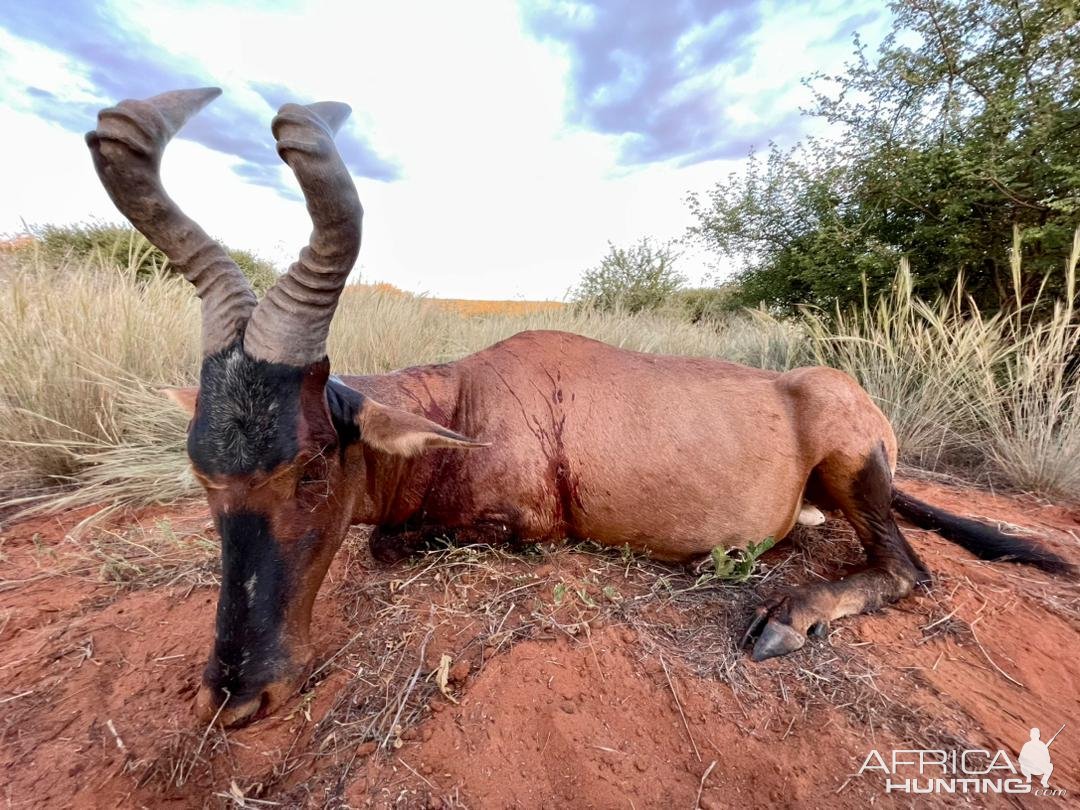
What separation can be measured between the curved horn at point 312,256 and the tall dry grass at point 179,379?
8.12 feet

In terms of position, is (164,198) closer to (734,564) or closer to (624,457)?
(624,457)

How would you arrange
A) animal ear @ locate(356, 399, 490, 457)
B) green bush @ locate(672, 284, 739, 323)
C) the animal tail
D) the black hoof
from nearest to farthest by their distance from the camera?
animal ear @ locate(356, 399, 490, 457) < the black hoof < the animal tail < green bush @ locate(672, 284, 739, 323)

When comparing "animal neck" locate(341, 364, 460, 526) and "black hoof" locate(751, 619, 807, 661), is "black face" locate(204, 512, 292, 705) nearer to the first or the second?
"animal neck" locate(341, 364, 460, 526)

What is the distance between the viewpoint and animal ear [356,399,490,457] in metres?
2.09

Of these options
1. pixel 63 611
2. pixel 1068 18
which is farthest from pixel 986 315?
pixel 63 611

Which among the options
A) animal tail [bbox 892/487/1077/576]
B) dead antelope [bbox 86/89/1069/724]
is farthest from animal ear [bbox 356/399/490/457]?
animal tail [bbox 892/487/1077/576]

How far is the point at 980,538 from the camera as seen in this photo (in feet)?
10.6

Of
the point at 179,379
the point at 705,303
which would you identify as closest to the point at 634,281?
the point at 705,303

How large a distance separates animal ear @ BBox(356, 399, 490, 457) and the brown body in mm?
494

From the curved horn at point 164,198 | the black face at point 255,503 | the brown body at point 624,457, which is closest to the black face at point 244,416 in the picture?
the black face at point 255,503

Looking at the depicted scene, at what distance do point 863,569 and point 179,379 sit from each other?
242 inches

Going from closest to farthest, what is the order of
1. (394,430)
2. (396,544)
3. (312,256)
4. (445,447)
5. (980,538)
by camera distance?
(312,256) → (394,430) → (445,447) → (396,544) → (980,538)

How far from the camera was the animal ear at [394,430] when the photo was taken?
2092mm

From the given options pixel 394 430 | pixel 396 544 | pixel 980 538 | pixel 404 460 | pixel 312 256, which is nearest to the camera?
pixel 312 256
